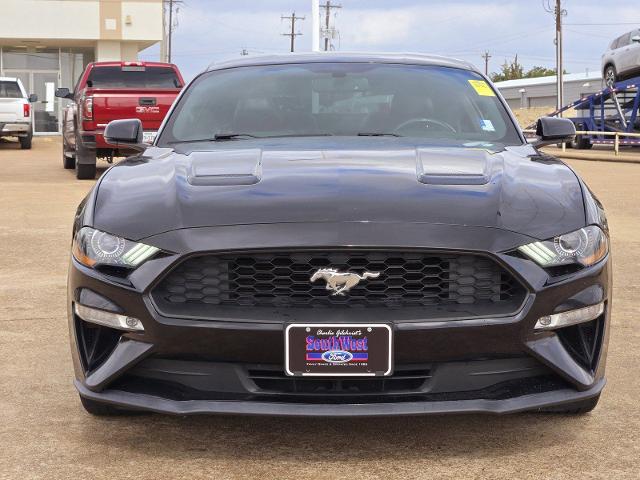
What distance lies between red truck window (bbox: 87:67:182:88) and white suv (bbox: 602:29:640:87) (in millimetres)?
14336

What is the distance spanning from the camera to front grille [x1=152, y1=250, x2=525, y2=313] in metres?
3.34

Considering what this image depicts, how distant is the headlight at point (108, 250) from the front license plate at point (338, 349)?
0.56 meters

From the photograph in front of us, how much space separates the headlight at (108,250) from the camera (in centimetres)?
340

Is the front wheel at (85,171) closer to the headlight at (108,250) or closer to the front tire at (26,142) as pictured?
the front tire at (26,142)

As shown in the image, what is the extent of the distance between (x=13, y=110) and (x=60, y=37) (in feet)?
39.5

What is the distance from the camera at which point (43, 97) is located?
40.9 meters

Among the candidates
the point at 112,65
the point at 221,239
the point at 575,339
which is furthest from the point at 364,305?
the point at 112,65

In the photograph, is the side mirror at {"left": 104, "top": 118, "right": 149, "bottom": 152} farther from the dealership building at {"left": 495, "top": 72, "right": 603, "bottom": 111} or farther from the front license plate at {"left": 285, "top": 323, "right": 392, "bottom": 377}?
the dealership building at {"left": 495, "top": 72, "right": 603, "bottom": 111}

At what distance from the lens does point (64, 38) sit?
39.0 metres

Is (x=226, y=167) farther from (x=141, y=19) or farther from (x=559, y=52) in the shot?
(x=559, y=52)

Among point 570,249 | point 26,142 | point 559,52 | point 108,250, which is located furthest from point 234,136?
point 559,52

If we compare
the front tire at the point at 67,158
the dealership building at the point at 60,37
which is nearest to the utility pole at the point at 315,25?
the front tire at the point at 67,158

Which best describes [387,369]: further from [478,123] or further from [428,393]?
[478,123]

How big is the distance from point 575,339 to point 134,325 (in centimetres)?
146
